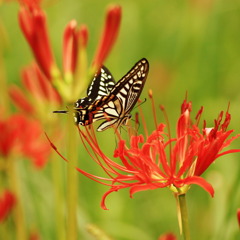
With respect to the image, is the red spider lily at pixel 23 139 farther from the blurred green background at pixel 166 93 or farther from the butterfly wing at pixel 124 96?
the butterfly wing at pixel 124 96

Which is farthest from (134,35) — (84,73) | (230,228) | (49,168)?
(84,73)

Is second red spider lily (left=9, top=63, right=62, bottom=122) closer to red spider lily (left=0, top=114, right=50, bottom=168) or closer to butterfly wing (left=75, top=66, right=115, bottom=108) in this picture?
red spider lily (left=0, top=114, right=50, bottom=168)

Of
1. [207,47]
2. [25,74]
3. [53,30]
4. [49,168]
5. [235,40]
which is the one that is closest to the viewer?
[25,74]

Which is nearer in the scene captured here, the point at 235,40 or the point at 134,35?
the point at 134,35

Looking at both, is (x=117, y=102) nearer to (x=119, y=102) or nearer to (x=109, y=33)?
(x=119, y=102)

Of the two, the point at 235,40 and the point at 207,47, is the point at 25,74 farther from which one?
the point at 235,40

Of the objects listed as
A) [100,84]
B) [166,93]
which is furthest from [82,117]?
[166,93]
